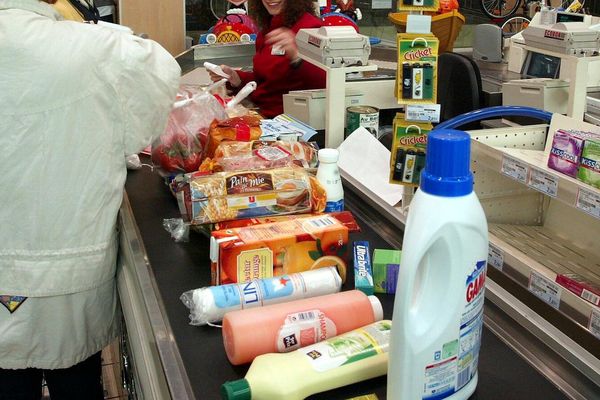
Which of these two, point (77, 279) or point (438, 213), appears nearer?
point (438, 213)

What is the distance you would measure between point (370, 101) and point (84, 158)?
1507mm

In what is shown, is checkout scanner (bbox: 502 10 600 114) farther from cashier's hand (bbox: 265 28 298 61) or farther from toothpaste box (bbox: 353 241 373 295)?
toothpaste box (bbox: 353 241 373 295)

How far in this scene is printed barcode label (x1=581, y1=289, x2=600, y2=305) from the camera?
1434mm

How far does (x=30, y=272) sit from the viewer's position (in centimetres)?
162

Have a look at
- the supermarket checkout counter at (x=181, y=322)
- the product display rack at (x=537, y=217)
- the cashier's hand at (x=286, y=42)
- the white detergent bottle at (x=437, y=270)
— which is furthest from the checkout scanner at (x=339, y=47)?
the white detergent bottle at (x=437, y=270)

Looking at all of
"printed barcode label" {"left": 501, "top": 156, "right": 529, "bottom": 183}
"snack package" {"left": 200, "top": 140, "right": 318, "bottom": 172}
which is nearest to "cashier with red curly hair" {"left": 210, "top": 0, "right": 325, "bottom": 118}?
"snack package" {"left": 200, "top": 140, "right": 318, "bottom": 172}

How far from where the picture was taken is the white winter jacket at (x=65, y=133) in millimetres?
1483

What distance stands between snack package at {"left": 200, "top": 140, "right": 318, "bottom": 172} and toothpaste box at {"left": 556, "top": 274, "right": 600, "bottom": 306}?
0.71 m

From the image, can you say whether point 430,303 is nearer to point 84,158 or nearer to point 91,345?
point 84,158

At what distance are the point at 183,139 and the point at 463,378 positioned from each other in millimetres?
1238

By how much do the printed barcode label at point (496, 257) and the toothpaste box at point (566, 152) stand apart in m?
0.25

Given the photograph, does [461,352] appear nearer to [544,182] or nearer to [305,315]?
[305,315]

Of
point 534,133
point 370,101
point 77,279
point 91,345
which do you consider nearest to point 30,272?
point 77,279

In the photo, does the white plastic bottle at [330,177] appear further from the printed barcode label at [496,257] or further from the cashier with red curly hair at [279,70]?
the cashier with red curly hair at [279,70]
